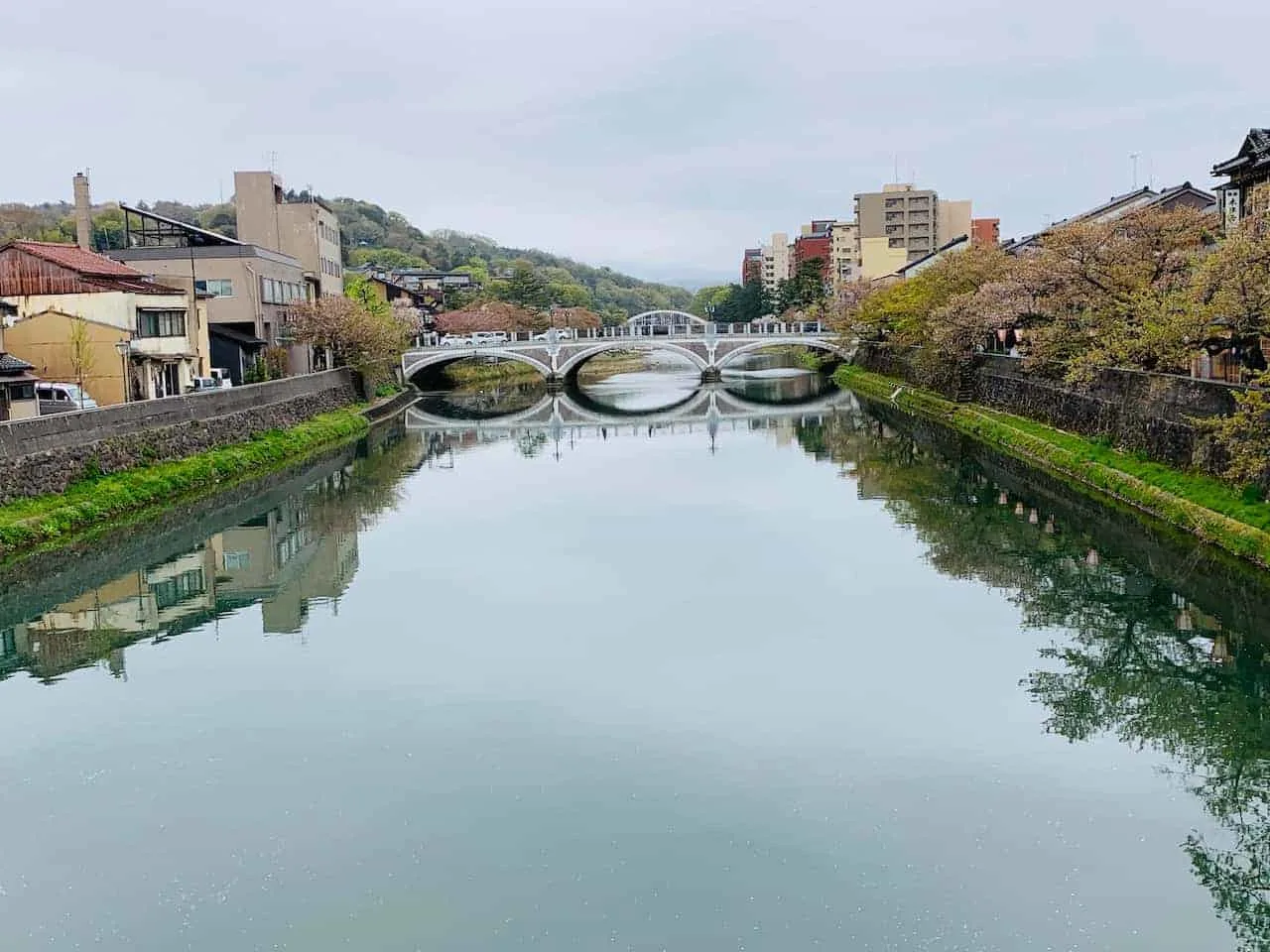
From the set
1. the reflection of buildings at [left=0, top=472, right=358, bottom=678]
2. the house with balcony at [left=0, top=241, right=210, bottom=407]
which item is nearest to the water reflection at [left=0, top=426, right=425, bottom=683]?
the reflection of buildings at [left=0, top=472, right=358, bottom=678]

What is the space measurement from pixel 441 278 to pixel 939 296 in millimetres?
53671

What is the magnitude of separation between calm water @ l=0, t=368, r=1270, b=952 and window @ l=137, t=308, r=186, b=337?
8942 mm

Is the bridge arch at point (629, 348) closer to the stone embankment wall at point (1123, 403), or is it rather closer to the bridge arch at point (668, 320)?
the bridge arch at point (668, 320)

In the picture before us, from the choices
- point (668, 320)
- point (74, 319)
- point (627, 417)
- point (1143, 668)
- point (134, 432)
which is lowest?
point (1143, 668)

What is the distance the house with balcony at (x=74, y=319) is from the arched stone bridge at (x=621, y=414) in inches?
488

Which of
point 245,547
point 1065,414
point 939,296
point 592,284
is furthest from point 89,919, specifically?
point 592,284

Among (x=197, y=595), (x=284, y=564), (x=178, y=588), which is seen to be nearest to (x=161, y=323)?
(x=284, y=564)

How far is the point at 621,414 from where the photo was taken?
42.4m

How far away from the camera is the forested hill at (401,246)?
210ft

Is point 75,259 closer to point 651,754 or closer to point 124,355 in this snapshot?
point 124,355

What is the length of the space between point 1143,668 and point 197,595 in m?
11.7

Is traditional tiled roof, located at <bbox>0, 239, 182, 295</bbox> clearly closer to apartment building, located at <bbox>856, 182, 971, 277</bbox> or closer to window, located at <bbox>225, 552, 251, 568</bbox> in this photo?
window, located at <bbox>225, 552, 251, 568</bbox>

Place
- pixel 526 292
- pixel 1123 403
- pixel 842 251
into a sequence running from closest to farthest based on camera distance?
pixel 1123 403
pixel 526 292
pixel 842 251

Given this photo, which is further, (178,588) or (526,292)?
(526,292)
